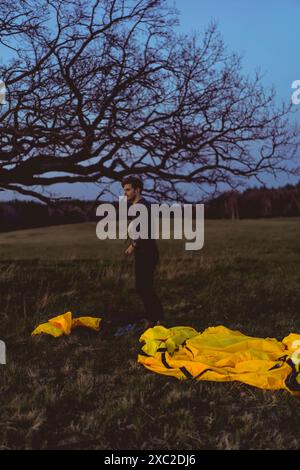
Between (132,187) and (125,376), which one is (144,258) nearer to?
(132,187)

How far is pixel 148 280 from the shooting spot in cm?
809

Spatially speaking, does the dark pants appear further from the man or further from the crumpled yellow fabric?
the crumpled yellow fabric

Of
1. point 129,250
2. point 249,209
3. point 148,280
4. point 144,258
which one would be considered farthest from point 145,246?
point 249,209

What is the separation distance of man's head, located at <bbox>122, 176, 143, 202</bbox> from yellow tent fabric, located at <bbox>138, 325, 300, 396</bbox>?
2022mm

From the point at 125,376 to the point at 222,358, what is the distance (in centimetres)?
118

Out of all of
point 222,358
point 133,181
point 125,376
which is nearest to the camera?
point 125,376

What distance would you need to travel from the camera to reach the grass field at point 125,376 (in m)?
4.39

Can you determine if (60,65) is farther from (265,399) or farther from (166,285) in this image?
(265,399)

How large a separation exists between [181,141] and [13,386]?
734 cm

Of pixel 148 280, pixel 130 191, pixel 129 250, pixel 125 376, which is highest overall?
pixel 130 191

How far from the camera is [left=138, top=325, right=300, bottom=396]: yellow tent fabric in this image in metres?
5.50

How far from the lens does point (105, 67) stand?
10.9 m

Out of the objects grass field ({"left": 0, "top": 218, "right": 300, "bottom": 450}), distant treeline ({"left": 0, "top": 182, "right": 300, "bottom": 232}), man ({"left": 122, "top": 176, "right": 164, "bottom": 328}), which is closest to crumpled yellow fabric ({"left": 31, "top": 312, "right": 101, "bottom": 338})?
grass field ({"left": 0, "top": 218, "right": 300, "bottom": 450})

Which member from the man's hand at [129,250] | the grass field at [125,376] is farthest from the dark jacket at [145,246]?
the grass field at [125,376]
